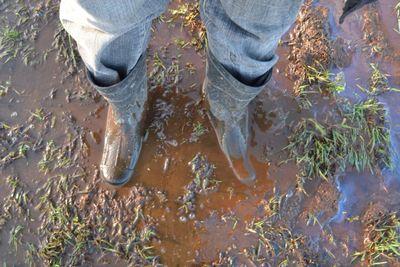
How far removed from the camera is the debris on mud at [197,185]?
77.2 inches

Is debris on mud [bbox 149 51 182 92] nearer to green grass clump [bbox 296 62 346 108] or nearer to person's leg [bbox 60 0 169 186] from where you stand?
person's leg [bbox 60 0 169 186]

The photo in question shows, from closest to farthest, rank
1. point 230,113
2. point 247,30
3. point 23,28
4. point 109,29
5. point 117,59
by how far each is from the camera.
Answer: point 109,29
point 247,30
point 117,59
point 230,113
point 23,28

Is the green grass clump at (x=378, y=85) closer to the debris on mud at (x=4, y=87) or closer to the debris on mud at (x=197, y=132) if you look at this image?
the debris on mud at (x=197, y=132)

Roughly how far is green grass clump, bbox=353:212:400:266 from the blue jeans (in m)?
1.04

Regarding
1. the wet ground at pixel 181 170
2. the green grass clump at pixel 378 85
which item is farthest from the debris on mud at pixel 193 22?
the green grass clump at pixel 378 85

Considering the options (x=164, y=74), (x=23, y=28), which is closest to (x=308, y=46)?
(x=164, y=74)

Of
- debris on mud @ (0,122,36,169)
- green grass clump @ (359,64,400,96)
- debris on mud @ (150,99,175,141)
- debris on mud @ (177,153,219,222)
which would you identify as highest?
green grass clump @ (359,64,400,96)

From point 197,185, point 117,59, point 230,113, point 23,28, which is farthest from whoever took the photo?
point 23,28

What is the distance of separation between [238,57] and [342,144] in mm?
943

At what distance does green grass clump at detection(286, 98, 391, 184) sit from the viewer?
203 centimetres

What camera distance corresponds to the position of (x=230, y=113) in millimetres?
1849

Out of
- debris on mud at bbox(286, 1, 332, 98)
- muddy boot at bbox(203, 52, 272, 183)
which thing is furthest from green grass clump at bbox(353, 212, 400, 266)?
debris on mud at bbox(286, 1, 332, 98)

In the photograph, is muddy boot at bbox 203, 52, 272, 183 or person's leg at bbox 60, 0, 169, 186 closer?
person's leg at bbox 60, 0, 169, 186

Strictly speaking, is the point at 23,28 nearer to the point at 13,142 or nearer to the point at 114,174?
the point at 13,142
